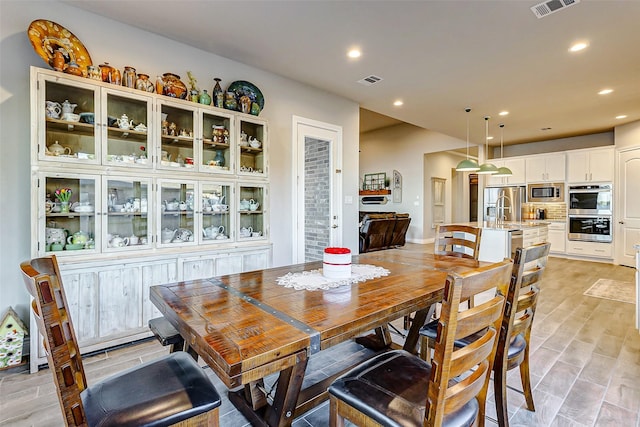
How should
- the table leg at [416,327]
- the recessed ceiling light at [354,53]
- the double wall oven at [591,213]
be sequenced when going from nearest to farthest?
the table leg at [416,327] < the recessed ceiling light at [354,53] < the double wall oven at [591,213]

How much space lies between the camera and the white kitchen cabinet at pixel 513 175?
24.6 feet

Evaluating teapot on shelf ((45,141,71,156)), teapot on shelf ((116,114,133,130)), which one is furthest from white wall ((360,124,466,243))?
teapot on shelf ((45,141,71,156))

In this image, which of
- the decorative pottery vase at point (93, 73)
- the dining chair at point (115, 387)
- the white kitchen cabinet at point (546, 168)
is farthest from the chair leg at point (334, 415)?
the white kitchen cabinet at point (546, 168)

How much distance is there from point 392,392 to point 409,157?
8.75 m

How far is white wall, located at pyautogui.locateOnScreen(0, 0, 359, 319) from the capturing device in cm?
232

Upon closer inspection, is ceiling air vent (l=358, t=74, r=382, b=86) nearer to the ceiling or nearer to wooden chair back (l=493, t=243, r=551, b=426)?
the ceiling

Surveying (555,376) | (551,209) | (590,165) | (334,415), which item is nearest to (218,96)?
(334,415)

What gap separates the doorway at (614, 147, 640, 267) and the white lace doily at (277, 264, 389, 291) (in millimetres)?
6746

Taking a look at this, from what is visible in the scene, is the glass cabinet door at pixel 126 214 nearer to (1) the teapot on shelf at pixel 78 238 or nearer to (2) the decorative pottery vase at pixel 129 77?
(1) the teapot on shelf at pixel 78 238

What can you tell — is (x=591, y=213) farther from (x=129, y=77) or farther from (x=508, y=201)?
(x=129, y=77)

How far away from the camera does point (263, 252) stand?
328 centimetres

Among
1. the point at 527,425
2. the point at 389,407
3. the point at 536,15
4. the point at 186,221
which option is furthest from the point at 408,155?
the point at 389,407

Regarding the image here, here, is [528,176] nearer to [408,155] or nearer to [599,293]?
[408,155]

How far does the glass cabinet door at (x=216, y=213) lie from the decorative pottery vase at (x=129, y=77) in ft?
3.44
